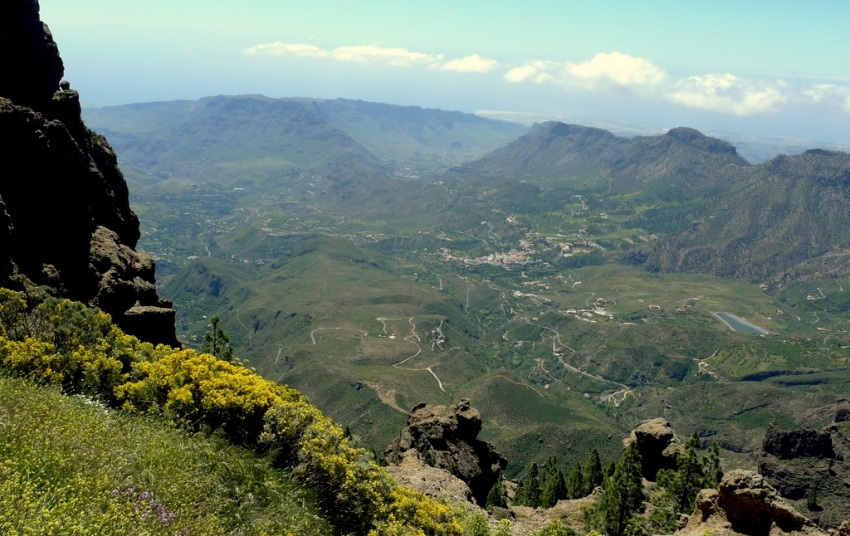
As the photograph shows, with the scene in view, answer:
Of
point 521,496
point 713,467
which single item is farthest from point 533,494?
point 713,467

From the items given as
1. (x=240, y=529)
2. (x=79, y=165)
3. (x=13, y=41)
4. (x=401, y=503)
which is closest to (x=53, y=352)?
(x=240, y=529)

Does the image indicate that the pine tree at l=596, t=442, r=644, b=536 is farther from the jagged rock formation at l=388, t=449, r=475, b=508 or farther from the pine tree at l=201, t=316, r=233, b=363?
the pine tree at l=201, t=316, r=233, b=363

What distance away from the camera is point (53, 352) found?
80.2 ft

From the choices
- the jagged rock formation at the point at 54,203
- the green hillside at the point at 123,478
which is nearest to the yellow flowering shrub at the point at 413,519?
the green hillside at the point at 123,478

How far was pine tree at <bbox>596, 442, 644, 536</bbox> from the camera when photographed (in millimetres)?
51031

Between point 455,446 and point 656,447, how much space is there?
26.1m

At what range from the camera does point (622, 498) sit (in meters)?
52.4

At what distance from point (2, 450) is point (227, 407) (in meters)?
9.61

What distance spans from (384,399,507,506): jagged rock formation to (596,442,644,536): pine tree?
60.6ft

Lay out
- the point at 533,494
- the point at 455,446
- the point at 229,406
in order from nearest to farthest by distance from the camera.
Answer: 1. the point at 229,406
2. the point at 455,446
3. the point at 533,494

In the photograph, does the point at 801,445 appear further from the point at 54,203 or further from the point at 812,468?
the point at 54,203

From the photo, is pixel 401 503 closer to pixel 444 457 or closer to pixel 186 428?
pixel 186 428

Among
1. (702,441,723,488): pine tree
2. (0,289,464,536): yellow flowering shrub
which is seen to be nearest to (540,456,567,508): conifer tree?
(702,441,723,488): pine tree

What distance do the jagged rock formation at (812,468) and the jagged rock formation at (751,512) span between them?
85.5 meters
